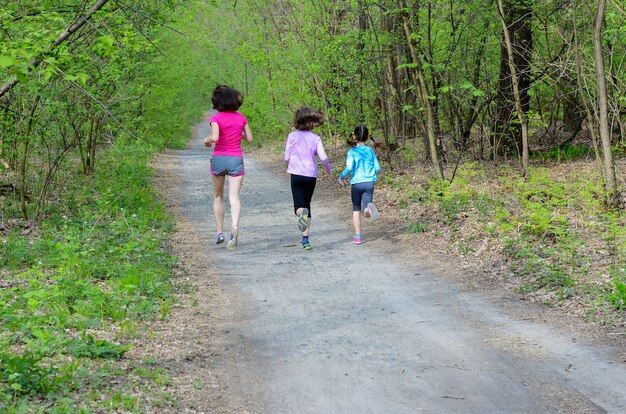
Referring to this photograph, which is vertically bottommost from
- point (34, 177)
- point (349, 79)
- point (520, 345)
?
point (520, 345)

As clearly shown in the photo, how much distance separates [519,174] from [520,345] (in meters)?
8.61

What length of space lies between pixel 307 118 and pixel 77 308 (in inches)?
176

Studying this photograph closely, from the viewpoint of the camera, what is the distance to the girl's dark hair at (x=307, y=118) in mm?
9797

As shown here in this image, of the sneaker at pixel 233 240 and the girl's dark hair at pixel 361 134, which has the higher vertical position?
the girl's dark hair at pixel 361 134

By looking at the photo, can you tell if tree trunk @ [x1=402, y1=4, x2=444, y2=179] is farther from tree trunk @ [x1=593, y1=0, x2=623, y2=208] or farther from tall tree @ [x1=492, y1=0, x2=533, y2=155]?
tree trunk @ [x1=593, y1=0, x2=623, y2=208]

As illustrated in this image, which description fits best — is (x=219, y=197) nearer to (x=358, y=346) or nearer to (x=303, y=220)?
(x=303, y=220)

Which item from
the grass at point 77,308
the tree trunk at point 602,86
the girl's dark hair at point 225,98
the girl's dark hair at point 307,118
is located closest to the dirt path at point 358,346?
the grass at point 77,308

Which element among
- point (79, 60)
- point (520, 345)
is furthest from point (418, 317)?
point (79, 60)

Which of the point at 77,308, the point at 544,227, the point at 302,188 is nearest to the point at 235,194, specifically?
A: the point at 302,188

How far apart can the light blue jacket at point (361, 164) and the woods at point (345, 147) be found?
1323 mm

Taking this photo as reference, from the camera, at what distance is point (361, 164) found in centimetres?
1025

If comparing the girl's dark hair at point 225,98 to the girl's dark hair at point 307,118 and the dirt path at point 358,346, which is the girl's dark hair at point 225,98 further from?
the dirt path at point 358,346

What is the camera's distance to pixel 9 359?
15.5 feet

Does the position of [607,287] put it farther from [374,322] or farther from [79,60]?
[79,60]
